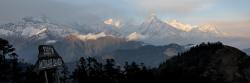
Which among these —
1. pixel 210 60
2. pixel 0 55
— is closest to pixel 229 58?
pixel 210 60

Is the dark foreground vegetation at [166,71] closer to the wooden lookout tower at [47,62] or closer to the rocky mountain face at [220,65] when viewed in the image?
the rocky mountain face at [220,65]

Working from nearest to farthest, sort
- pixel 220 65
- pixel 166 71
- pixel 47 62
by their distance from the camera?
pixel 47 62, pixel 166 71, pixel 220 65

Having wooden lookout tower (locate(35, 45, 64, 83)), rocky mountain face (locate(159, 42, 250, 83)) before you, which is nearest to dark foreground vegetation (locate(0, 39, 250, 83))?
rocky mountain face (locate(159, 42, 250, 83))

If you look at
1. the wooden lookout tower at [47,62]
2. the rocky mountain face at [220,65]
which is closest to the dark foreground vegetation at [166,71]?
the rocky mountain face at [220,65]

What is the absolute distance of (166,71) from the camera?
5354 inches

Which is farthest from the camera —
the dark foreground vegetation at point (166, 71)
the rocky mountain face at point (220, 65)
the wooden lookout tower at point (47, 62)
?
the rocky mountain face at point (220, 65)

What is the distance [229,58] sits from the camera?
615 feet

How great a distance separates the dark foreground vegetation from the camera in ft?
389

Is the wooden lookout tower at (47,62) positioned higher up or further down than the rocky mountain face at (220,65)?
higher up

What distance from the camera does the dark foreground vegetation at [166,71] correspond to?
389ft

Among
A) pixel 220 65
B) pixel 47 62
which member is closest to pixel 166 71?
pixel 220 65

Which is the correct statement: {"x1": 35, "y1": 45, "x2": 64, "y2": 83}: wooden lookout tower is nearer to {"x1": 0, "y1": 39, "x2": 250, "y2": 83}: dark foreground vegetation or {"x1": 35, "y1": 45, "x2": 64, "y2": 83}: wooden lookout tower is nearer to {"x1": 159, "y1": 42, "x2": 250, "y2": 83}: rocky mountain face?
{"x1": 0, "y1": 39, "x2": 250, "y2": 83}: dark foreground vegetation

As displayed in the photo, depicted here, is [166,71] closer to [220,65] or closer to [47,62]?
[220,65]

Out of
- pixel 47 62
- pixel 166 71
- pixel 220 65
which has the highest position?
pixel 47 62
